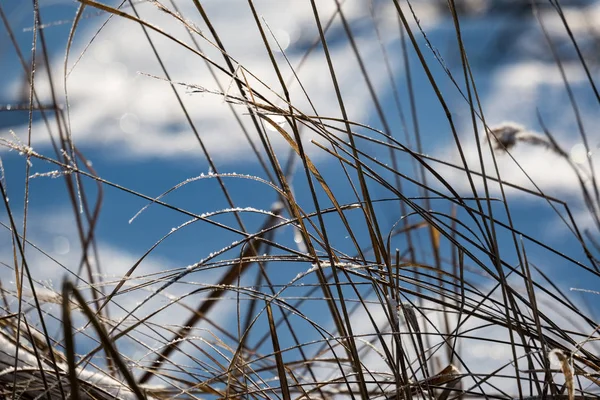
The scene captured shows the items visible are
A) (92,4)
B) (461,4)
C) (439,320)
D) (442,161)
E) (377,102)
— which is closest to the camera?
(92,4)

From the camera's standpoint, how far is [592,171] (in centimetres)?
95

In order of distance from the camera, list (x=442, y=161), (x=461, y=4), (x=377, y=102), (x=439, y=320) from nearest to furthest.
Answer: (x=442, y=161)
(x=377, y=102)
(x=439, y=320)
(x=461, y=4)

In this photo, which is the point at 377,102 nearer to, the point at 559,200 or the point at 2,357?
the point at 559,200

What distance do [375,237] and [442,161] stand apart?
0.11 meters

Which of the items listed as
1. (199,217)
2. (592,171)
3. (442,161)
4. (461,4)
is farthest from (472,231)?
(461,4)

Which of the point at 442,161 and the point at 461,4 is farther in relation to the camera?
the point at 461,4

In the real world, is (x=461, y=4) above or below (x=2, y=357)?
above

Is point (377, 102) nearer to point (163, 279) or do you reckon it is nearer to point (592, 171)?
point (592, 171)

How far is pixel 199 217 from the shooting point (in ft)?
1.84

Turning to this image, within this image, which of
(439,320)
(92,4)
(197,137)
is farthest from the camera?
(439,320)

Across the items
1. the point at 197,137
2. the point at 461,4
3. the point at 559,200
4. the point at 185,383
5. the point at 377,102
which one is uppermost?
the point at 461,4

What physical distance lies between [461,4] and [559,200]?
1853 millimetres

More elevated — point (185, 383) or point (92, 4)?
point (92, 4)

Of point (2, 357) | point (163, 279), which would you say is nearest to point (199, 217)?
point (163, 279)
